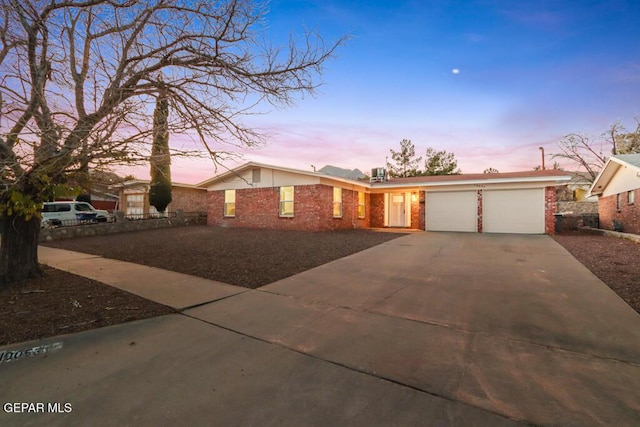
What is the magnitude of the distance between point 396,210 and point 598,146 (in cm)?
2324

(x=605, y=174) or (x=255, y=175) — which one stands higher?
(x=605, y=174)

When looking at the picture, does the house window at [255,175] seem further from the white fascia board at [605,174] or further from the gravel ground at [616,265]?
the white fascia board at [605,174]

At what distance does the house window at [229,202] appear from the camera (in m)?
18.0

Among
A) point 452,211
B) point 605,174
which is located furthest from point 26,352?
point 605,174

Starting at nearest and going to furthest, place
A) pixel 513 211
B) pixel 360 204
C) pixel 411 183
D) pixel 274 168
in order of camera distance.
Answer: pixel 513 211 → pixel 274 168 → pixel 411 183 → pixel 360 204

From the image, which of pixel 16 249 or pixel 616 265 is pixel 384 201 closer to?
pixel 616 265

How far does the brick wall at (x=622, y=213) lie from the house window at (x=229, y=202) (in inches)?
800

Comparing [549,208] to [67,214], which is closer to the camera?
[549,208]

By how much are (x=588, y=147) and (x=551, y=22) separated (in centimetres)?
2681

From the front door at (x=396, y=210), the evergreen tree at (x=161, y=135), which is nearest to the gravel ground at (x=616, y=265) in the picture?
Answer: the evergreen tree at (x=161, y=135)

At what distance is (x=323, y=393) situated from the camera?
233cm

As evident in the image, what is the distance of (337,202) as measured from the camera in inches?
634

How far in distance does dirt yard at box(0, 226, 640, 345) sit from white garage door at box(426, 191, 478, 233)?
5126 millimetres

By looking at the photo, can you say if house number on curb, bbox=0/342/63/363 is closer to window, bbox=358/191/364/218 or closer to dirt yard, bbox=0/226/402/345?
dirt yard, bbox=0/226/402/345
